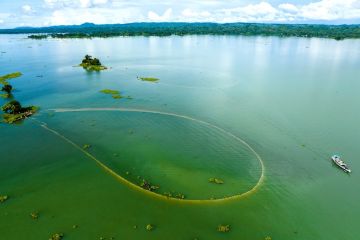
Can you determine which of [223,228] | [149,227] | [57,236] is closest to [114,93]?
[57,236]

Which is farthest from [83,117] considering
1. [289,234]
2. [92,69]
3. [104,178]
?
[92,69]

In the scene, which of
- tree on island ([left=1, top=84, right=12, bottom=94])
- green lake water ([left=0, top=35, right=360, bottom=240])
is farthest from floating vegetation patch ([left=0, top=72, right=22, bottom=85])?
green lake water ([left=0, top=35, right=360, bottom=240])

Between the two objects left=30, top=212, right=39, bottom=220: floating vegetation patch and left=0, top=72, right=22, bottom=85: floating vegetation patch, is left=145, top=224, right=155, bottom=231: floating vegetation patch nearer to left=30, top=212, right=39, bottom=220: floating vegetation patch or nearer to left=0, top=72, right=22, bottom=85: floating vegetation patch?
left=30, top=212, right=39, bottom=220: floating vegetation patch

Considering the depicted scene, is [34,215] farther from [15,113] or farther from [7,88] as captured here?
[7,88]

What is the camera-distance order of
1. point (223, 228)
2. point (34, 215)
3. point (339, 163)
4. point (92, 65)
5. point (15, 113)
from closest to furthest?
point (223, 228)
point (34, 215)
point (339, 163)
point (15, 113)
point (92, 65)

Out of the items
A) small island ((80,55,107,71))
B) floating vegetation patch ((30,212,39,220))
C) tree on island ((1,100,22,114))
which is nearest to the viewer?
floating vegetation patch ((30,212,39,220))

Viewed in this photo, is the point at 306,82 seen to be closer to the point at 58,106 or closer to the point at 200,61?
the point at 200,61
